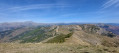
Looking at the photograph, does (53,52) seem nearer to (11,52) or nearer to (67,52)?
(67,52)

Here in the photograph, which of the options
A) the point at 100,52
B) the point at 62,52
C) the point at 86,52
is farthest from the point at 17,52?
the point at 100,52

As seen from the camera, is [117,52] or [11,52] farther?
[11,52]

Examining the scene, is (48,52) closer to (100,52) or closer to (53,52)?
(53,52)

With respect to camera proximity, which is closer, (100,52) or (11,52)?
(100,52)

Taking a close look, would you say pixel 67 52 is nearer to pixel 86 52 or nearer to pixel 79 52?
pixel 79 52

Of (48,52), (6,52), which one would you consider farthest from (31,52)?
(6,52)

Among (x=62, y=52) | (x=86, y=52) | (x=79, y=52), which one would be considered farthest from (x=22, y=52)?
(x=86, y=52)

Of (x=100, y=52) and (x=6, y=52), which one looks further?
(x=6, y=52)
